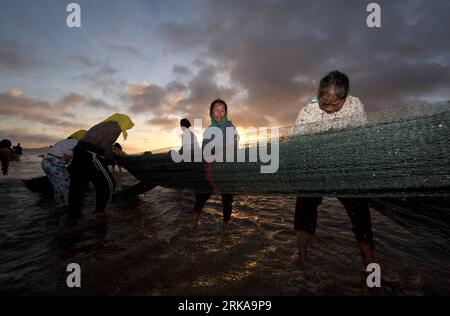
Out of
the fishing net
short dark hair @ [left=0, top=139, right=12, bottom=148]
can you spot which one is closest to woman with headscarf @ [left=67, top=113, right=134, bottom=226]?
the fishing net

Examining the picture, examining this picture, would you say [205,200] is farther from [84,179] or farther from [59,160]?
[59,160]

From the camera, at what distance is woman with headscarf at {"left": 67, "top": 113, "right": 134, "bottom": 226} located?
4793mm

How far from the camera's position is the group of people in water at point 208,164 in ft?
7.82

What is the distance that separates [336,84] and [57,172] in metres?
6.11

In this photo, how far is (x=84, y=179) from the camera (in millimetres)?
4855

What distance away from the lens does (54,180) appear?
564 centimetres

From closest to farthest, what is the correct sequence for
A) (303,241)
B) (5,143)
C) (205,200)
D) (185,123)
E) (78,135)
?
(303,241)
(205,200)
(78,135)
(185,123)
(5,143)

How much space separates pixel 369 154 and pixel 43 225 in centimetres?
568

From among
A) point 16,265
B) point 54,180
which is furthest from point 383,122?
point 54,180

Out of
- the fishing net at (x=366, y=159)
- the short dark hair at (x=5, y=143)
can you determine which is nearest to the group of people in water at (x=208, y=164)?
the fishing net at (x=366, y=159)

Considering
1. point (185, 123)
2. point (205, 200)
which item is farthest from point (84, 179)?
point (185, 123)

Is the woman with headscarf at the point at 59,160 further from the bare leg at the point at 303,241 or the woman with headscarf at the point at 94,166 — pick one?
the bare leg at the point at 303,241

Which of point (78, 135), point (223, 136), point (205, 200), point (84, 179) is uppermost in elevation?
point (78, 135)

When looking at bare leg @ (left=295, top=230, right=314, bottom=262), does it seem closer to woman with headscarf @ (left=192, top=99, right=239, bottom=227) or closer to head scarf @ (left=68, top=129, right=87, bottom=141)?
woman with headscarf @ (left=192, top=99, right=239, bottom=227)
